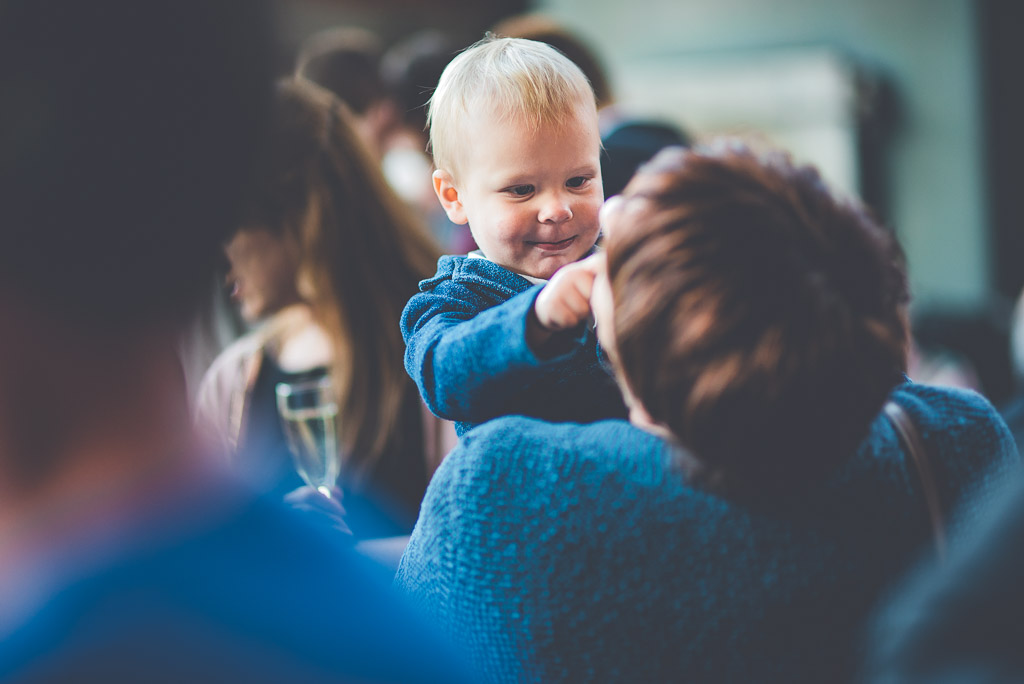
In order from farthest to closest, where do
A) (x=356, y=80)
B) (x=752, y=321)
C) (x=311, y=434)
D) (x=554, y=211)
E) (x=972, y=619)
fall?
(x=356, y=80) < (x=311, y=434) < (x=554, y=211) < (x=752, y=321) < (x=972, y=619)

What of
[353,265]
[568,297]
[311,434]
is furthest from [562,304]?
[353,265]

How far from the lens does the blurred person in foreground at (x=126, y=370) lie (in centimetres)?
55

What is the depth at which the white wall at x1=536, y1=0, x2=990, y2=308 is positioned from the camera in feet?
19.8

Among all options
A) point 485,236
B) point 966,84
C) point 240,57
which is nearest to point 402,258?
point 485,236

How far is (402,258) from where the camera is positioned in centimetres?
164

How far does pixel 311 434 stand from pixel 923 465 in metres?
0.87

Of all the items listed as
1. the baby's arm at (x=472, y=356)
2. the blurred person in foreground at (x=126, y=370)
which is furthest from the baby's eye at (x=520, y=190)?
the blurred person in foreground at (x=126, y=370)

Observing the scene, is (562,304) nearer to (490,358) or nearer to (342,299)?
(490,358)

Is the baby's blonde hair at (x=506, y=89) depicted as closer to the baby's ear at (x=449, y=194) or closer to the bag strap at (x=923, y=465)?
the baby's ear at (x=449, y=194)

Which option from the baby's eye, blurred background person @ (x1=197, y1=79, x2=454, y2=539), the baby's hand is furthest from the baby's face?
blurred background person @ (x1=197, y1=79, x2=454, y2=539)

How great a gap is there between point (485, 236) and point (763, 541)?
415 mm

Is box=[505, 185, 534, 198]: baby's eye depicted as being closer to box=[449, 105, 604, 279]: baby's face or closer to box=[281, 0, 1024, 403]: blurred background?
box=[449, 105, 604, 279]: baby's face

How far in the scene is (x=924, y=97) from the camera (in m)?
6.20

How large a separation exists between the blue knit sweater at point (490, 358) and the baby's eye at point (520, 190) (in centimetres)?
7
